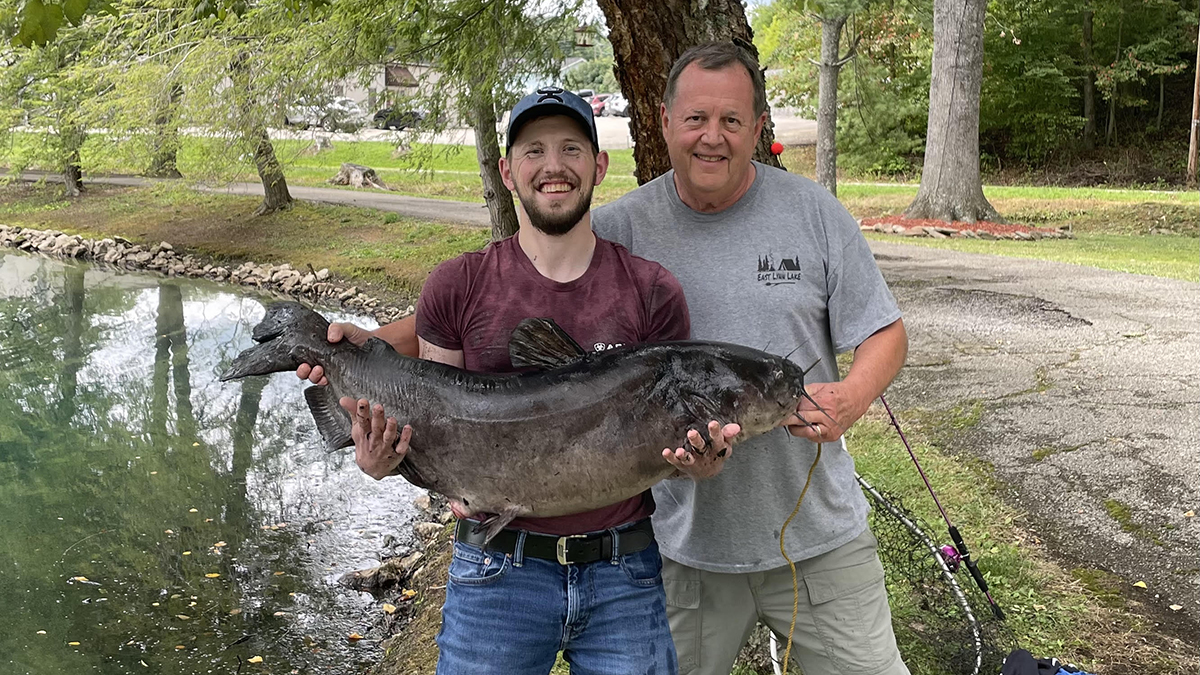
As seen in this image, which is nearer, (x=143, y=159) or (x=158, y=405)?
(x=158, y=405)

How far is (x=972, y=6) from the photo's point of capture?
779 inches

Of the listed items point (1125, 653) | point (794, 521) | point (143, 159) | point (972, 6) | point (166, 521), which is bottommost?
point (166, 521)

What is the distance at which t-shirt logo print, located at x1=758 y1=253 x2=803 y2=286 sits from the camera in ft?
10.3

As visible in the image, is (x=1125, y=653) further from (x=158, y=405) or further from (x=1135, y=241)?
(x=1135, y=241)

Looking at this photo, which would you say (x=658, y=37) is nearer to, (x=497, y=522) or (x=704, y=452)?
(x=704, y=452)

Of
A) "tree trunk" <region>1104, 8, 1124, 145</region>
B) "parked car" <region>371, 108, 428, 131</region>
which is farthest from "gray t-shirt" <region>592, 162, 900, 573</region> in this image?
"tree trunk" <region>1104, 8, 1124, 145</region>

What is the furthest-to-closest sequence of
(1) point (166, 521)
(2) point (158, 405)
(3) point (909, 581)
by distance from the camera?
1. (2) point (158, 405)
2. (1) point (166, 521)
3. (3) point (909, 581)

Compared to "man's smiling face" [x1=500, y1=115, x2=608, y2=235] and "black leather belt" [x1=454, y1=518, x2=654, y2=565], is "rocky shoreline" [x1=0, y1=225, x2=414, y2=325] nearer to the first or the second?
"man's smiling face" [x1=500, y1=115, x2=608, y2=235]

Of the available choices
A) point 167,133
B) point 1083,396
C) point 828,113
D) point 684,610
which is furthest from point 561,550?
point 828,113

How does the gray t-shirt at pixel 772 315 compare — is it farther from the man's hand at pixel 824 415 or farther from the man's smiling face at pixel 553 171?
the man's smiling face at pixel 553 171

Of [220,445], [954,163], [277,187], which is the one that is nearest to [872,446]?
[220,445]

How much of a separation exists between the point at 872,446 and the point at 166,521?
6114 mm

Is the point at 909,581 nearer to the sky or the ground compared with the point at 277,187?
nearer to the ground

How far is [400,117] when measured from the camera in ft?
42.1
